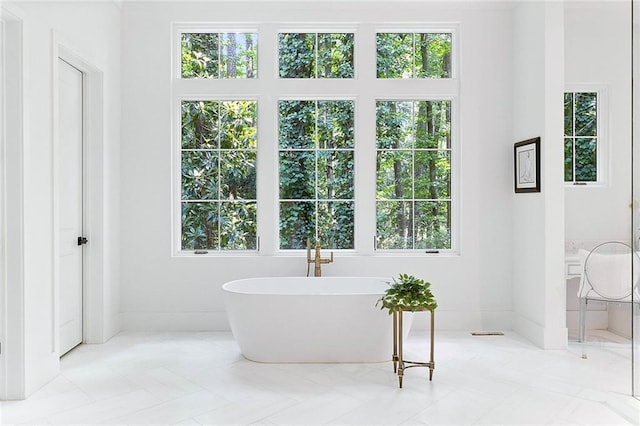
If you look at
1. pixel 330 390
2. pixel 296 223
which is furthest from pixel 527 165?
pixel 330 390

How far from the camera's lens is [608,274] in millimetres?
3471

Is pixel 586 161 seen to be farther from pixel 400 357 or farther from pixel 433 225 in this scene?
pixel 400 357

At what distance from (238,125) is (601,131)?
131 inches

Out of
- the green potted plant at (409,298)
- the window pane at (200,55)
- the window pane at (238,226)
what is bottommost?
the green potted plant at (409,298)

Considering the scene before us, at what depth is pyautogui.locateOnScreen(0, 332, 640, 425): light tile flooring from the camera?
252 cm

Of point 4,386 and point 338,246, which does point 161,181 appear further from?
point 4,386

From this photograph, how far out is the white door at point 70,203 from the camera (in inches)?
136

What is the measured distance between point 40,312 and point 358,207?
2.55m

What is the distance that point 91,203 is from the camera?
12.6ft

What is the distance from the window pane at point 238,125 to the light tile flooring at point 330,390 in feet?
5.80

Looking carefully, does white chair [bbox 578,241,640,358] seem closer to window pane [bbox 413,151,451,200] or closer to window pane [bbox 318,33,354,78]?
window pane [bbox 413,151,451,200]

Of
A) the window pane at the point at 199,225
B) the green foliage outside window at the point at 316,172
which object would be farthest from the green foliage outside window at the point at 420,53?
the window pane at the point at 199,225

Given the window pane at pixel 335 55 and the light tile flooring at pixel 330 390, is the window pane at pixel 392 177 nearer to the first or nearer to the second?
the window pane at pixel 335 55

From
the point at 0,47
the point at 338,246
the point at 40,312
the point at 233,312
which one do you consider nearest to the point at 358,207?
the point at 338,246
